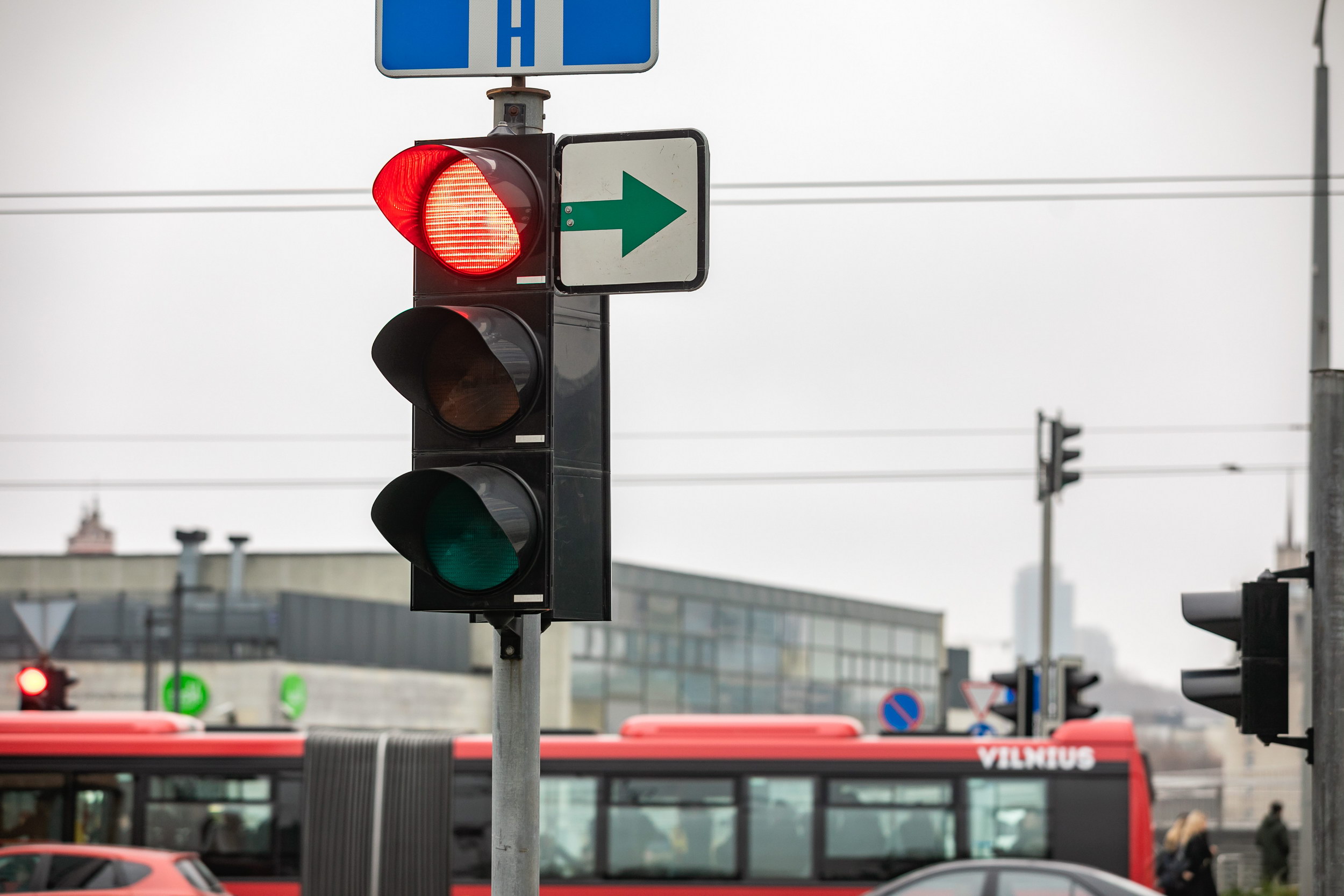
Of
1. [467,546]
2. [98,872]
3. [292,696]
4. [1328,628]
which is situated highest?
[467,546]

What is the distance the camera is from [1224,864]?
1068 inches

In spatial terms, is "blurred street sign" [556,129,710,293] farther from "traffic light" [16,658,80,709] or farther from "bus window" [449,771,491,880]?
"traffic light" [16,658,80,709]

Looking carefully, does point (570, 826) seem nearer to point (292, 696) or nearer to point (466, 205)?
point (466, 205)

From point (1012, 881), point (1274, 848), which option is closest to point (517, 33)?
point (1012, 881)

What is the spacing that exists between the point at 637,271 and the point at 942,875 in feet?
32.2

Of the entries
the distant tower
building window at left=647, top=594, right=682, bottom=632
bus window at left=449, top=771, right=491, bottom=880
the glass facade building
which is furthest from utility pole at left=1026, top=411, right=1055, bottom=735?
the distant tower

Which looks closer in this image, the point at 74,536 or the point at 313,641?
the point at 313,641

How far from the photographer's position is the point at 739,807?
17016 millimetres

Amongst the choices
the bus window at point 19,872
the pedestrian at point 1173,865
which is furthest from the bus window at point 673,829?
the bus window at point 19,872

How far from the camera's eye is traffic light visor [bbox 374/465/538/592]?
3994 millimetres

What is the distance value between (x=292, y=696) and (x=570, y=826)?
27579mm

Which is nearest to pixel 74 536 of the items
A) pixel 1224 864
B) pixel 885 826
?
pixel 1224 864

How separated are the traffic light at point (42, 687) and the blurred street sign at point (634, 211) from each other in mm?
15228

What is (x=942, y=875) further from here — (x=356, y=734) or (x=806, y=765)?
(x=356, y=734)
